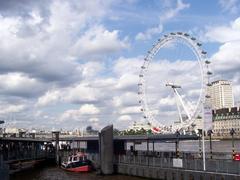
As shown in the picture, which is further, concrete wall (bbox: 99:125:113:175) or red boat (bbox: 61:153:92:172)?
red boat (bbox: 61:153:92:172)

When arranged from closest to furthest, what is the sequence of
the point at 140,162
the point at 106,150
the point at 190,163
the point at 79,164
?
the point at 190,163 < the point at 140,162 < the point at 106,150 < the point at 79,164

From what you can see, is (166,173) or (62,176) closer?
(166,173)

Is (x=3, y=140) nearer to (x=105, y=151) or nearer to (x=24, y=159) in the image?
(x=24, y=159)

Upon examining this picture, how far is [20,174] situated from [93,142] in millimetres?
30436

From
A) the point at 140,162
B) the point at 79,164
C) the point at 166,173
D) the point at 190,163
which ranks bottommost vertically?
the point at 79,164

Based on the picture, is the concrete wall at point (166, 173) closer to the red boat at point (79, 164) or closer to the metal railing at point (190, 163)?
the metal railing at point (190, 163)

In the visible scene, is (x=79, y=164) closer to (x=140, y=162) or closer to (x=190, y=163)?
(x=140, y=162)

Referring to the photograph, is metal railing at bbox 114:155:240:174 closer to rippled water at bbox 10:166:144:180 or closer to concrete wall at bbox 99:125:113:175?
concrete wall at bbox 99:125:113:175

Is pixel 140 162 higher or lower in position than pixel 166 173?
higher

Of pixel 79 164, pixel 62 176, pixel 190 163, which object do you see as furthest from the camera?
pixel 79 164

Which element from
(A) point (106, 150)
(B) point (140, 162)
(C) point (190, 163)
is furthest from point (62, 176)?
(C) point (190, 163)

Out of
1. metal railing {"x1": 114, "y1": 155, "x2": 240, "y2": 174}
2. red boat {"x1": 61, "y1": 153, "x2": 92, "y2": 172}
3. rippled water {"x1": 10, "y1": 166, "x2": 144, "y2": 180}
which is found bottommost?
rippled water {"x1": 10, "y1": 166, "x2": 144, "y2": 180}

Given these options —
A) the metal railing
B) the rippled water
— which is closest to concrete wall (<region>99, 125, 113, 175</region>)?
the rippled water

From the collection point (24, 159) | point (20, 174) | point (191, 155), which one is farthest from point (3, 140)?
point (191, 155)
